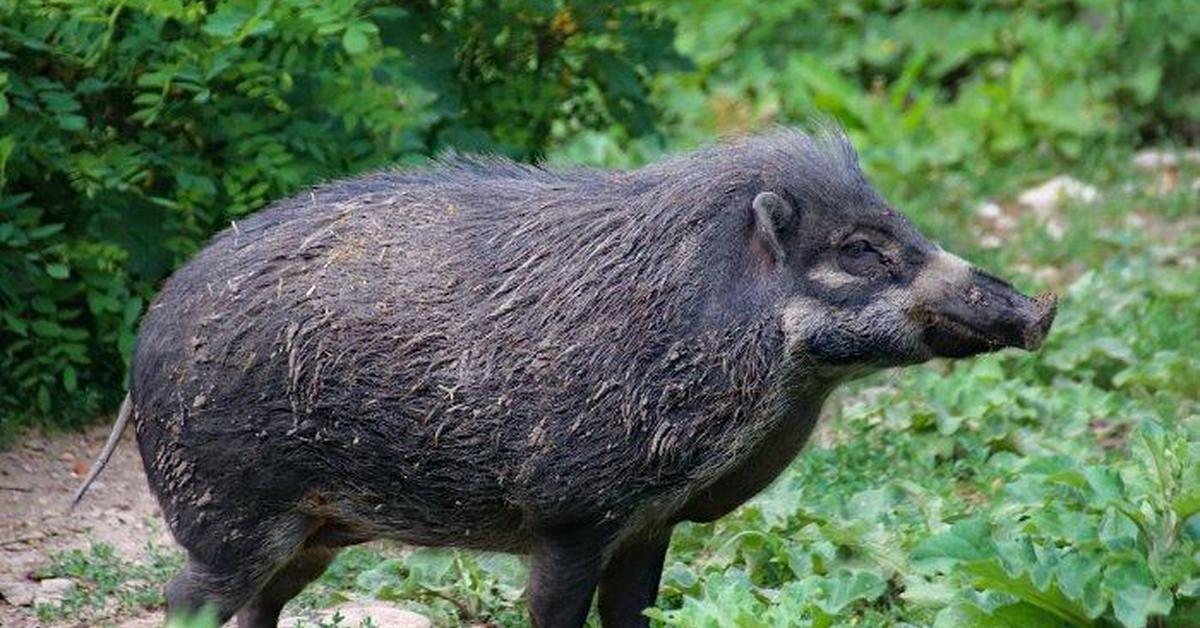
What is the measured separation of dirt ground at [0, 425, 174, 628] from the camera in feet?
20.2

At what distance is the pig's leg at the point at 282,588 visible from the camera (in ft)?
17.5

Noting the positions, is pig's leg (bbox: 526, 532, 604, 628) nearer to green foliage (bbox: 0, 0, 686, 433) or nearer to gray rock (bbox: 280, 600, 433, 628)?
gray rock (bbox: 280, 600, 433, 628)

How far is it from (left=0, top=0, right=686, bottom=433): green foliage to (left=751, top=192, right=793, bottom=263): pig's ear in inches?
67.0

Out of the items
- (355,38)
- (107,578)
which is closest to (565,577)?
(107,578)

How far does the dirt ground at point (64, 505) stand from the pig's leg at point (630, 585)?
64.2 inches

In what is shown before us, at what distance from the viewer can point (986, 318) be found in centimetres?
481

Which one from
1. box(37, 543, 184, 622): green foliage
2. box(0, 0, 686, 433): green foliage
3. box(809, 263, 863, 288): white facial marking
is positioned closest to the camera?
box(809, 263, 863, 288): white facial marking

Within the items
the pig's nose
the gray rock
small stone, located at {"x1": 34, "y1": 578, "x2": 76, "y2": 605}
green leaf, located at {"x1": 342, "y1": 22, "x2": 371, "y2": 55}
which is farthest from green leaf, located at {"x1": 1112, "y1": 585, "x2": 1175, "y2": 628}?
small stone, located at {"x1": 34, "y1": 578, "x2": 76, "y2": 605}

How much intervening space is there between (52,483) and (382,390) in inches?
86.0

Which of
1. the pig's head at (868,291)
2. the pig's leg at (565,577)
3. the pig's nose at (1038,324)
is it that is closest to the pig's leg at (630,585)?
the pig's leg at (565,577)

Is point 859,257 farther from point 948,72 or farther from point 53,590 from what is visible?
point 948,72

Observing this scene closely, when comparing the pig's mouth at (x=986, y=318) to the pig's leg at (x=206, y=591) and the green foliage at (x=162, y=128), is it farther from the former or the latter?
the green foliage at (x=162, y=128)

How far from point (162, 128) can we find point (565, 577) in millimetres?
2686

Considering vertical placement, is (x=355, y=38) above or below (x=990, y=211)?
above
